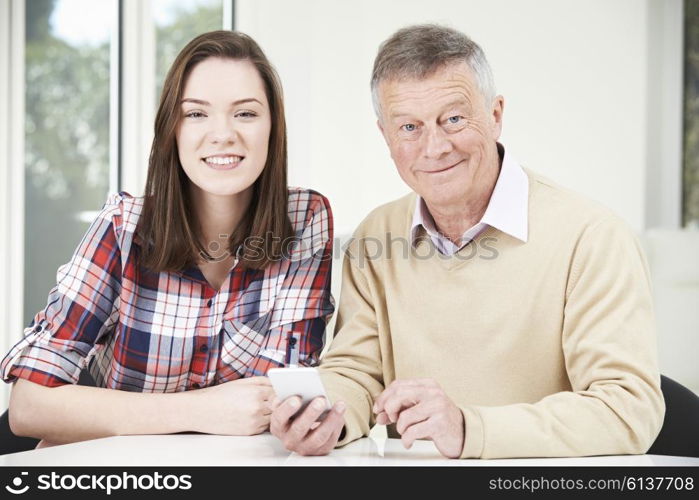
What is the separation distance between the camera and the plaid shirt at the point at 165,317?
61.8 inches

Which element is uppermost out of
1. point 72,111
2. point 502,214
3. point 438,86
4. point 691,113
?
point 691,113

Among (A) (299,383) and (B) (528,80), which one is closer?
(A) (299,383)

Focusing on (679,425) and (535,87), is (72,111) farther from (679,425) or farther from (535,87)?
(679,425)

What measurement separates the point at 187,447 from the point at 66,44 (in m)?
2.10

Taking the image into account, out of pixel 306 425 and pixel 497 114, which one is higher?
pixel 497 114

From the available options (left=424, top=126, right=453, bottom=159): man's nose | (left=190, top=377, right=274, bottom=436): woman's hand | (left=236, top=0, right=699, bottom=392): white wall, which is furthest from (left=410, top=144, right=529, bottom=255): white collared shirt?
(left=236, top=0, right=699, bottom=392): white wall

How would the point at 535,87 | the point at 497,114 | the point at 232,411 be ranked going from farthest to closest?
the point at 535,87 < the point at 497,114 < the point at 232,411

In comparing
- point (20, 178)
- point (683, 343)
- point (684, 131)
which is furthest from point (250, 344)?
point (684, 131)

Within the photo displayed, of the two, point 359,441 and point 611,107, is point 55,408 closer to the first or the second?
point 359,441

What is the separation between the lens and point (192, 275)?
1650 mm

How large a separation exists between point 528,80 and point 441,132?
251 centimetres

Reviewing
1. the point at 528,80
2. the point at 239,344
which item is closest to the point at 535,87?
the point at 528,80

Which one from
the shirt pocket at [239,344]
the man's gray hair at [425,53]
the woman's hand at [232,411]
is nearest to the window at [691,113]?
the man's gray hair at [425,53]

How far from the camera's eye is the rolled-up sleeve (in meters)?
1.52
